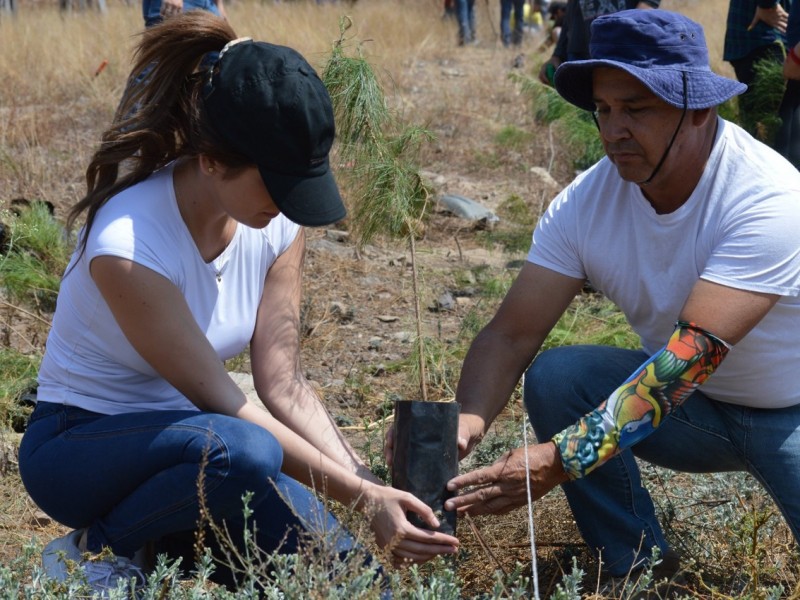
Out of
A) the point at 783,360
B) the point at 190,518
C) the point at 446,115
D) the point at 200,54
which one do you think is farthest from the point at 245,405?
the point at 446,115

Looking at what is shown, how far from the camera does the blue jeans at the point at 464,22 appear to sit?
613 inches

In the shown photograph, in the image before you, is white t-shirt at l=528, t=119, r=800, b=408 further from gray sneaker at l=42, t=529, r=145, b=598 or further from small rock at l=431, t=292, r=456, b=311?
small rock at l=431, t=292, r=456, b=311

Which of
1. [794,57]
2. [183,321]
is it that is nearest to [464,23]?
[794,57]

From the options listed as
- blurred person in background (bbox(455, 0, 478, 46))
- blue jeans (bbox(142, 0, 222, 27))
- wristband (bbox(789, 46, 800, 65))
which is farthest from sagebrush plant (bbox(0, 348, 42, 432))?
blurred person in background (bbox(455, 0, 478, 46))

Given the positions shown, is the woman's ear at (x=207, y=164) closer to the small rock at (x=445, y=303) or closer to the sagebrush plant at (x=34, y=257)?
the sagebrush plant at (x=34, y=257)

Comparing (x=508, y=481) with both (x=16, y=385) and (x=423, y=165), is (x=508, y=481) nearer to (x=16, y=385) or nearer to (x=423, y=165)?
(x=16, y=385)

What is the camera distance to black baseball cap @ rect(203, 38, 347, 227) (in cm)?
225

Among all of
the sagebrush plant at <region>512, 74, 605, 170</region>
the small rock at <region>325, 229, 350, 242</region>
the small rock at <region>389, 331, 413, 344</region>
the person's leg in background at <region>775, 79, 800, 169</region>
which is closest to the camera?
the person's leg in background at <region>775, 79, 800, 169</region>

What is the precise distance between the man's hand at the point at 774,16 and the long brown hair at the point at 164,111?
3.30 m

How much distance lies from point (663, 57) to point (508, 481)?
39.6 inches

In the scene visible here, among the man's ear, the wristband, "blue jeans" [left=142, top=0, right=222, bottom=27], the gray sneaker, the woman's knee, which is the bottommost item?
the gray sneaker

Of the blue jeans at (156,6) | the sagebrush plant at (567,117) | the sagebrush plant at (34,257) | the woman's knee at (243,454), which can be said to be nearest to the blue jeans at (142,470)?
the woman's knee at (243,454)

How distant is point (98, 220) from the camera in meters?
2.40

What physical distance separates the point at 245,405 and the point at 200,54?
2.60 feet
